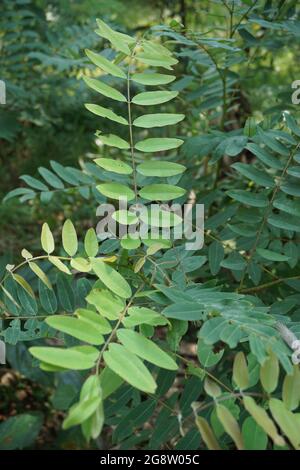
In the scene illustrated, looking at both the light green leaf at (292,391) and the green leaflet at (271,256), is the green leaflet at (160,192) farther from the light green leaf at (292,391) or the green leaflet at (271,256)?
the light green leaf at (292,391)

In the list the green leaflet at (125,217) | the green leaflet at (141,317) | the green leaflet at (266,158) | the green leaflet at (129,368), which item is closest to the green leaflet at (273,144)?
the green leaflet at (266,158)

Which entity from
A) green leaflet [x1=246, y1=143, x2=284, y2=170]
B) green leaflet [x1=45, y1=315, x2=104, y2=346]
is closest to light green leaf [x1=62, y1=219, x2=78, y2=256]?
green leaflet [x1=45, y1=315, x2=104, y2=346]

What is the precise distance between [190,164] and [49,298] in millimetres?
717

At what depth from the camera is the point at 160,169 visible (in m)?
0.87

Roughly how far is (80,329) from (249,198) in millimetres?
471

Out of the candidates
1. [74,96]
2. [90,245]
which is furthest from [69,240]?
[74,96]

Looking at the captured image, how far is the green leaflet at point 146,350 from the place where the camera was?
24.7 inches

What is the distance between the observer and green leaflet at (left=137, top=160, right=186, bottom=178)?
86 centimetres

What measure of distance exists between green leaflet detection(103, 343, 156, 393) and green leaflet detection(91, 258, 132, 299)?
0.14 metres

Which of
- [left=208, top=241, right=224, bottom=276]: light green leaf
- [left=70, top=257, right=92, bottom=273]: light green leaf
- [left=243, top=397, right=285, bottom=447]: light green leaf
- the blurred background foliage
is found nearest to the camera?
[left=243, top=397, right=285, bottom=447]: light green leaf

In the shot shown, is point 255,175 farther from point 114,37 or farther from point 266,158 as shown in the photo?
point 114,37

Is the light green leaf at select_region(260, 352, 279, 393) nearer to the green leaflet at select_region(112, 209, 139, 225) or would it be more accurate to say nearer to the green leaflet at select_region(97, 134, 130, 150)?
the green leaflet at select_region(112, 209, 139, 225)

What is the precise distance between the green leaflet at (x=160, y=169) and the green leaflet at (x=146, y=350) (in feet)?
0.97

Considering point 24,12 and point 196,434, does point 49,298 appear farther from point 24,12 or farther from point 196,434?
point 24,12
